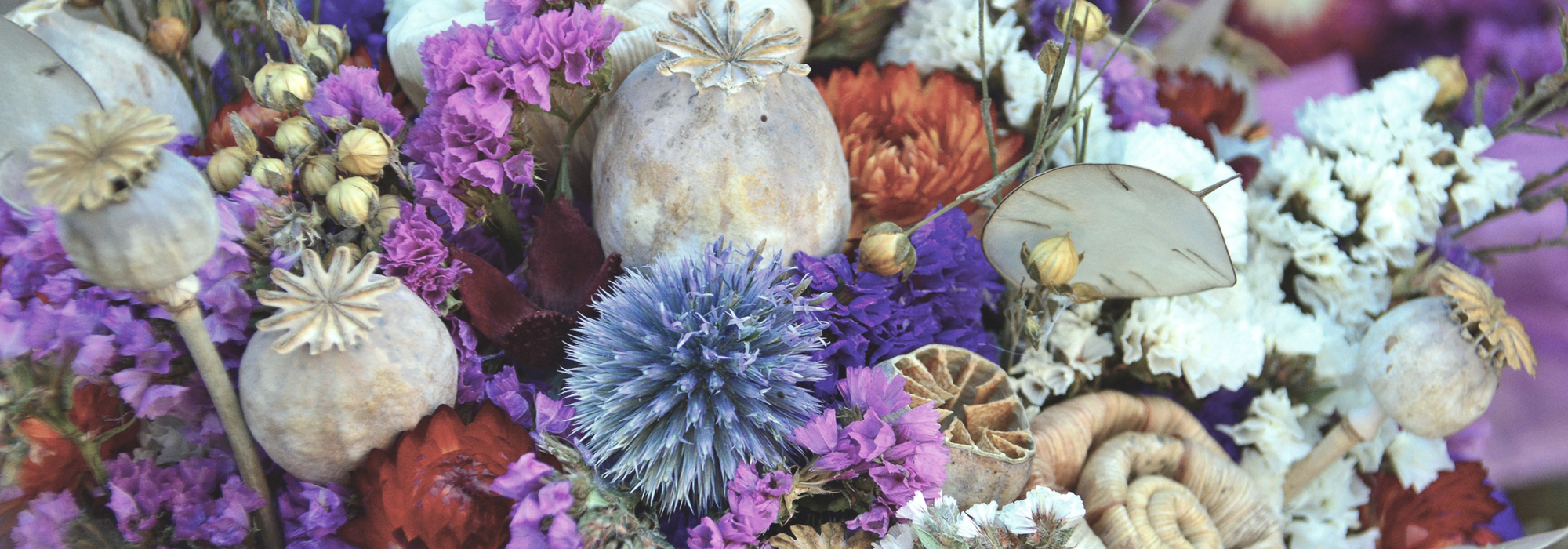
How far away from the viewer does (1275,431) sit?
58 cm

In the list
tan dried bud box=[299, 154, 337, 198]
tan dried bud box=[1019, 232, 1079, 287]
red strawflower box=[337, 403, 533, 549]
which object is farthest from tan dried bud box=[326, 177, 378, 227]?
tan dried bud box=[1019, 232, 1079, 287]

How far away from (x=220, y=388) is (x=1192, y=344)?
21.0 inches

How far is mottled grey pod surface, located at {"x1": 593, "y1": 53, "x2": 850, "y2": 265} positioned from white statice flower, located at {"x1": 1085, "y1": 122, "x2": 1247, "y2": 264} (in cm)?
23

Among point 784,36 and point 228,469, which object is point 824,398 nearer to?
point 784,36

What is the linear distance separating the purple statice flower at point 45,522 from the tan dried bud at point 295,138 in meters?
0.19

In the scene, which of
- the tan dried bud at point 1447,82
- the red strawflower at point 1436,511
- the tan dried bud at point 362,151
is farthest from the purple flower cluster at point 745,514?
the tan dried bud at point 1447,82

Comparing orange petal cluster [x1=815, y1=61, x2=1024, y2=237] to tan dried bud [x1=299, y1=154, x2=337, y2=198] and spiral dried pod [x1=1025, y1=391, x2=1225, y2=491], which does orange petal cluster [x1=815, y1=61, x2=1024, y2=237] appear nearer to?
spiral dried pod [x1=1025, y1=391, x2=1225, y2=491]

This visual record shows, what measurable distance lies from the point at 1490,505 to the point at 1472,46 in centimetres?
45

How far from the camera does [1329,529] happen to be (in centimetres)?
59

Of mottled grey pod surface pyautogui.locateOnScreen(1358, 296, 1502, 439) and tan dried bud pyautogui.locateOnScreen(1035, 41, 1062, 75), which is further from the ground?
tan dried bud pyautogui.locateOnScreen(1035, 41, 1062, 75)

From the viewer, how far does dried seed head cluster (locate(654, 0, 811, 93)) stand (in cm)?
44

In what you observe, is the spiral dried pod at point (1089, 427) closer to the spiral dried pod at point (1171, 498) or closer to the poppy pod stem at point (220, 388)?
the spiral dried pod at point (1171, 498)

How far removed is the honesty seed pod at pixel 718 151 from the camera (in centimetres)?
44

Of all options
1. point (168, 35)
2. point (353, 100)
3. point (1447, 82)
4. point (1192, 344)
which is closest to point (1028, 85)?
point (1192, 344)
